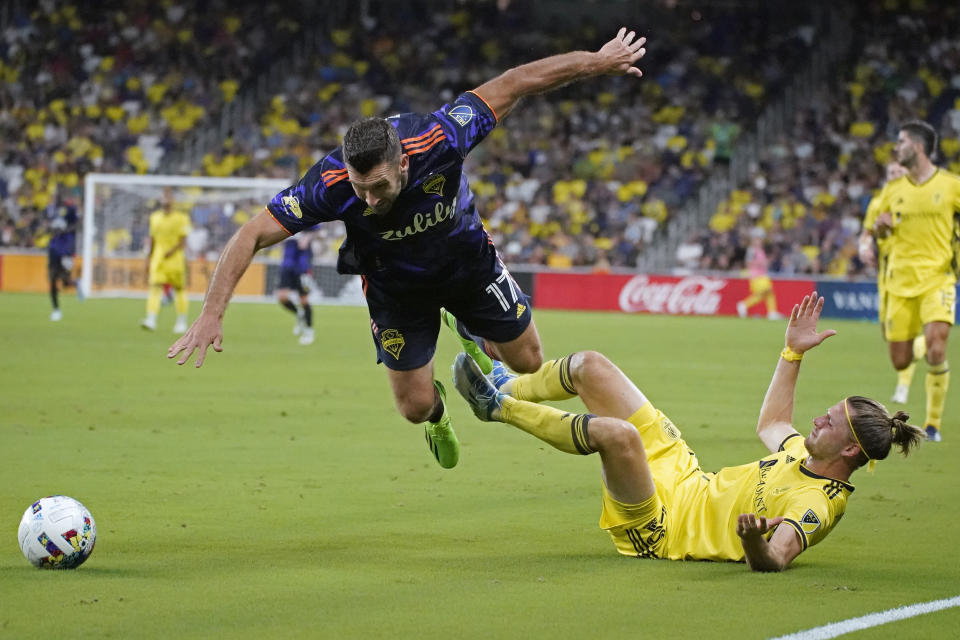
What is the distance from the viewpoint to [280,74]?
129 ft

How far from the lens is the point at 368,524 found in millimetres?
7746

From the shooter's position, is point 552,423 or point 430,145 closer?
point 430,145

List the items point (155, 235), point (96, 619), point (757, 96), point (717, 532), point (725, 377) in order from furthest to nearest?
point (757, 96)
point (155, 235)
point (725, 377)
point (717, 532)
point (96, 619)

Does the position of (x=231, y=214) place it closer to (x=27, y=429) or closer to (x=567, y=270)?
(x=567, y=270)

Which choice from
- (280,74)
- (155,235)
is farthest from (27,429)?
(280,74)

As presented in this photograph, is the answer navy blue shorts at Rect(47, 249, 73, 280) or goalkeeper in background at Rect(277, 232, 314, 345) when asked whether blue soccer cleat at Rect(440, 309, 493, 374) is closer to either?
goalkeeper in background at Rect(277, 232, 314, 345)

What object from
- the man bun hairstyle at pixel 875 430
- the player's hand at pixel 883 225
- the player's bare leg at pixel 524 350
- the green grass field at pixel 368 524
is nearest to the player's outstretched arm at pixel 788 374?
the green grass field at pixel 368 524

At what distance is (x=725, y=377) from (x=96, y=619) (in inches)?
517

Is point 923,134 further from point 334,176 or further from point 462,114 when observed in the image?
point 334,176

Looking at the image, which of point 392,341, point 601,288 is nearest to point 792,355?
point 392,341

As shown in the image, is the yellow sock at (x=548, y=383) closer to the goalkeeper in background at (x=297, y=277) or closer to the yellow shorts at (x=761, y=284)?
the goalkeeper in background at (x=297, y=277)

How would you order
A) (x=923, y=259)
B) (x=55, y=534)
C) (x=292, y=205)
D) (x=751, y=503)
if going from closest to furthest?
(x=55, y=534)
(x=292, y=205)
(x=751, y=503)
(x=923, y=259)

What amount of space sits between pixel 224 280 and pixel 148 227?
A: 89.0 ft

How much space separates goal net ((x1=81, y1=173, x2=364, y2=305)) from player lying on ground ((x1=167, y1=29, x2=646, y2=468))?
24.9 m
